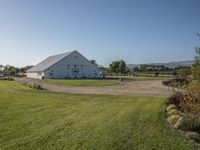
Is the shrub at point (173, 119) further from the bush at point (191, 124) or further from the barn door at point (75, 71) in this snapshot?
the barn door at point (75, 71)

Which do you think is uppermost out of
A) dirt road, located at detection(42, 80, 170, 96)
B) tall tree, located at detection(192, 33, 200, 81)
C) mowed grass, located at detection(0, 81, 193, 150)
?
tall tree, located at detection(192, 33, 200, 81)

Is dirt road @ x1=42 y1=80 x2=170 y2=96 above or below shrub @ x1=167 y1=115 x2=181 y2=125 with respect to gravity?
above

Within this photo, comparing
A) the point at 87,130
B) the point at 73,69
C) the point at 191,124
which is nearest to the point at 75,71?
the point at 73,69

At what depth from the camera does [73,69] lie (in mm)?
57062

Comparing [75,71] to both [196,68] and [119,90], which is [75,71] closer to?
[119,90]

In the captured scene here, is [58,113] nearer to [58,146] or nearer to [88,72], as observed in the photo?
[58,146]

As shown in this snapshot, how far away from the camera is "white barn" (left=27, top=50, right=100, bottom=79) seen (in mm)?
53719

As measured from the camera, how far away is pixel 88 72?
59031 mm

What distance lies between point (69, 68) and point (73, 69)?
39.6 inches

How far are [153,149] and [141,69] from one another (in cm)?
8268

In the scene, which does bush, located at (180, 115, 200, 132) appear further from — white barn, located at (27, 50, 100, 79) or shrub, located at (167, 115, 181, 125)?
white barn, located at (27, 50, 100, 79)

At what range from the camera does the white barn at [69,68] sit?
2115 inches

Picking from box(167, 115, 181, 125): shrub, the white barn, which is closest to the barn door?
the white barn

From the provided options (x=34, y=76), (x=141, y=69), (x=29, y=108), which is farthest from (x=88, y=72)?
(x=29, y=108)
